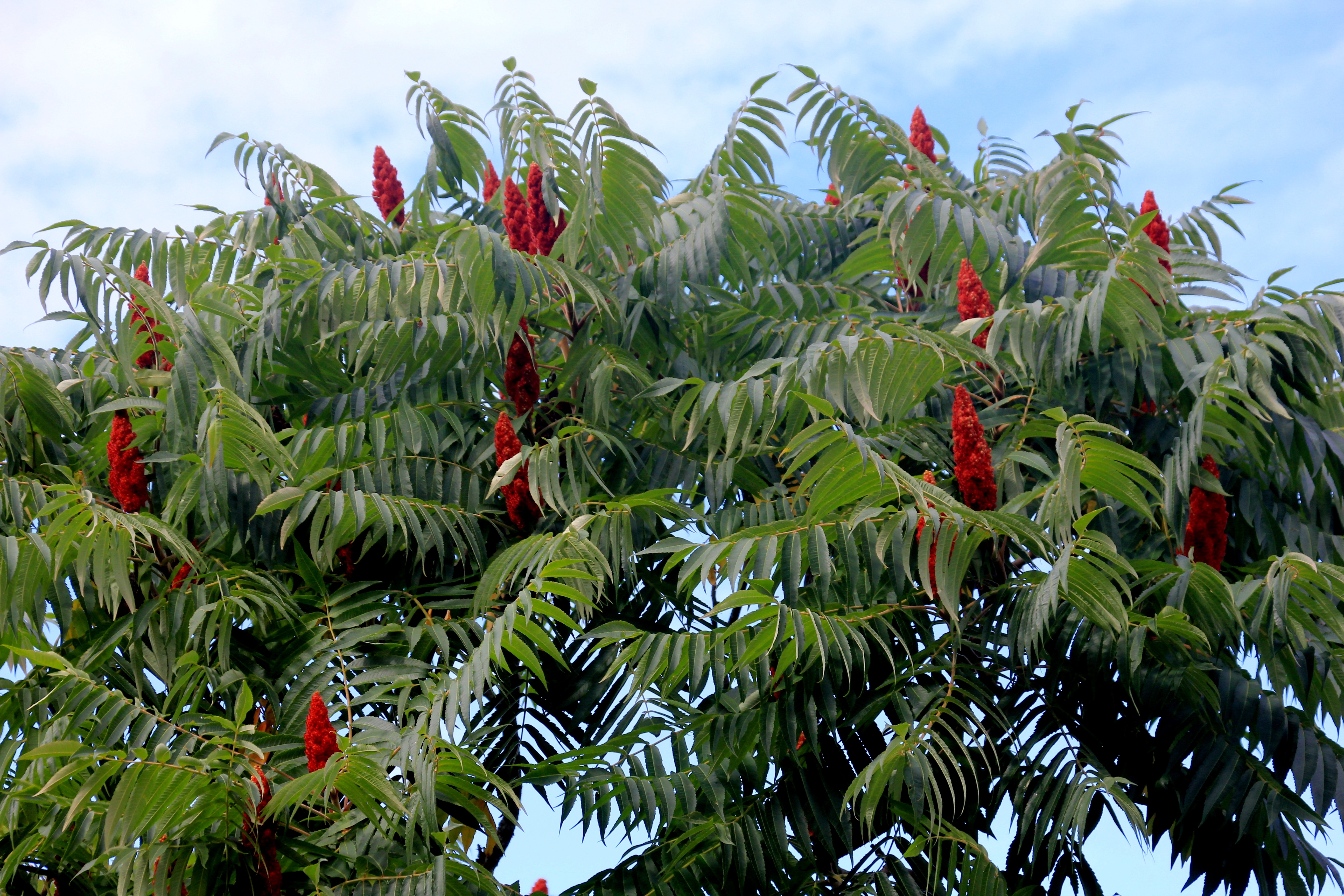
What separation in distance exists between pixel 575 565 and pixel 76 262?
6.58 ft

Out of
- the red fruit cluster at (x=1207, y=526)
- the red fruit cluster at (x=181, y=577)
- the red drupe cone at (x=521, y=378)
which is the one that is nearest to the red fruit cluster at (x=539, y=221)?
the red drupe cone at (x=521, y=378)

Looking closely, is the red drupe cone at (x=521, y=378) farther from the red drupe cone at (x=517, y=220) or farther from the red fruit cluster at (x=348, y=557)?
the red fruit cluster at (x=348, y=557)

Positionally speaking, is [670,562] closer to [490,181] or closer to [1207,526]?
[1207,526]

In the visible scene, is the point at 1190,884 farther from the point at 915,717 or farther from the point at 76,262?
the point at 76,262

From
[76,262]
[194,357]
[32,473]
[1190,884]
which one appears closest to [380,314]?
[194,357]

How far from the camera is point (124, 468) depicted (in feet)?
15.2

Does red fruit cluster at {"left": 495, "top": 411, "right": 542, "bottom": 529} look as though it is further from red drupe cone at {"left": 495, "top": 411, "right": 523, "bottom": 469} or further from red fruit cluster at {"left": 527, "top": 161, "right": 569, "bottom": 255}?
red fruit cluster at {"left": 527, "top": 161, "right": 569, "bottom": 255}

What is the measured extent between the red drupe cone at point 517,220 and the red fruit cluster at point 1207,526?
2.71 metres

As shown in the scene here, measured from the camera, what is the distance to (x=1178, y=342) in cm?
454

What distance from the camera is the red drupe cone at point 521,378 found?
5137 mm

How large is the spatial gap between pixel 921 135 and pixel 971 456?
11.7ft

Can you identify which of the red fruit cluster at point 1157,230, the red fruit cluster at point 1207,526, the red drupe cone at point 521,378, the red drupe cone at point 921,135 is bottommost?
the red fruit cluster at point 1207,526

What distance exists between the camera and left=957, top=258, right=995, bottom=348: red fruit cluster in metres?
4.79

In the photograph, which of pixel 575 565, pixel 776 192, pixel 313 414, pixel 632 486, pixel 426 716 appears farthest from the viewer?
pixel 776 192
